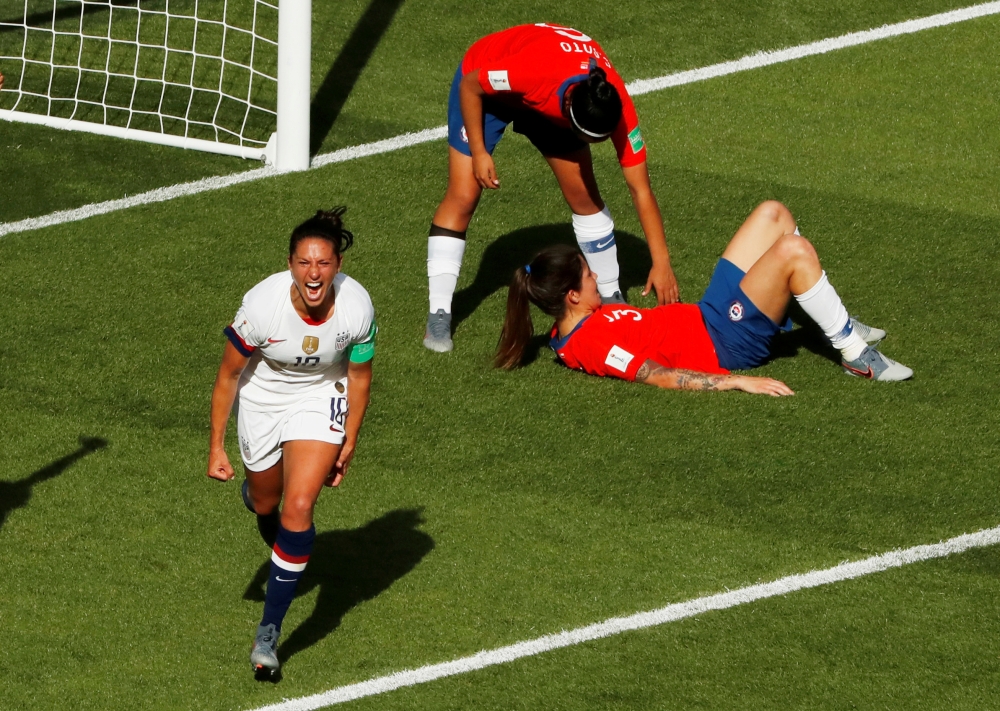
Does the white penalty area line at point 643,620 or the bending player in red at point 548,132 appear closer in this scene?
the white penalty area line at point 643,620

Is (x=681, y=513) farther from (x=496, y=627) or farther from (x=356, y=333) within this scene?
(x=356, y=333)

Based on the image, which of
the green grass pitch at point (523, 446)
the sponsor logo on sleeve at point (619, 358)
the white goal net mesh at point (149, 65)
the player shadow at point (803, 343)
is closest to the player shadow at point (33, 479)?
the green grass pitch at point (523, 446)

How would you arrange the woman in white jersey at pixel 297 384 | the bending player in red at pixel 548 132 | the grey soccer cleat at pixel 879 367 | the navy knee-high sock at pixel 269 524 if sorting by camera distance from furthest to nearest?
the grey soccer cleat at pixel 879 367 < the bending player in red at pixel 548 132 < the navy knee-high sock at pixel 269 524 < the woman in white jersey at pixel 297 384

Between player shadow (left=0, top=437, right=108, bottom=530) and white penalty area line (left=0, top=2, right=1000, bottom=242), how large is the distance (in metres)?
2.68

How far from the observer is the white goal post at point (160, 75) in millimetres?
10391

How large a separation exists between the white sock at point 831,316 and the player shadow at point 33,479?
358 cm

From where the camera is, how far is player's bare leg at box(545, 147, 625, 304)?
7.78 meters

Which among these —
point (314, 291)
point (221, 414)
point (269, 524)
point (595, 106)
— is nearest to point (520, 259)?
point (595, 106)

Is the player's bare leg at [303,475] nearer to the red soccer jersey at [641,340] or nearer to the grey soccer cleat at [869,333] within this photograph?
the red soccer jersey at [641,340]

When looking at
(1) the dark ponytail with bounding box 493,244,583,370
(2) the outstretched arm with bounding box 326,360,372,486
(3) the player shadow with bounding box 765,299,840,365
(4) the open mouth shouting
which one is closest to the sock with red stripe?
(2) the outstretched arm with bounding box 326,360,372,486

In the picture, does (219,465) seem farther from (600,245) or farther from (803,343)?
(803,343)

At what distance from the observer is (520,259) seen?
900 cm

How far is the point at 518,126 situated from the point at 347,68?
3.82 meters

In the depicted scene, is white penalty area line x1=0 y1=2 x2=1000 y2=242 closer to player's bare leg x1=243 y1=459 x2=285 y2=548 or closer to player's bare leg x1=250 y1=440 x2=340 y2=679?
player's bare leg x1=243 y1=459 x2=285 y2=548
